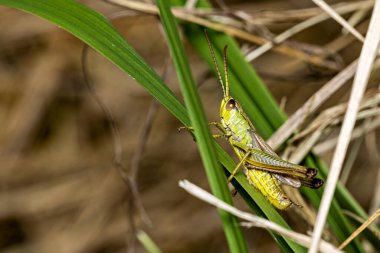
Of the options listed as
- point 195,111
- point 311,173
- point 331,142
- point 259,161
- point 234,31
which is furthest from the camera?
point 331,142

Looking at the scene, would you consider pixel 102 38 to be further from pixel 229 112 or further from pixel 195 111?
pixel 229 112

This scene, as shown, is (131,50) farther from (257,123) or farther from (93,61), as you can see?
(93,61)

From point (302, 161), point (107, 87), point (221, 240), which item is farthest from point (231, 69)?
point (221, 240)

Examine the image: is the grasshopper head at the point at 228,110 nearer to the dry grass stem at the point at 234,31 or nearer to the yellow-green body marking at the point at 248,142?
the yellow-green body marking at the point at 248,142

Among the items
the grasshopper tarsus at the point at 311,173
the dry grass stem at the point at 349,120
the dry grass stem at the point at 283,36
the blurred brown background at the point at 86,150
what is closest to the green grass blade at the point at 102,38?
the dry grass stem at the point at 349,120

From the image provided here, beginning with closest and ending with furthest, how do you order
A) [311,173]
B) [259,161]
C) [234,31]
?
[311,173], [259,161], [234,31]

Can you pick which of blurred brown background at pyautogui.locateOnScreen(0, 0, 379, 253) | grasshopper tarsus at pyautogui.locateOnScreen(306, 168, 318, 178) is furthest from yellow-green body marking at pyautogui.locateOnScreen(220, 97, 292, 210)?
blurred brown background at pyautogui.locateOnScreen(0, 0, 379, 253)

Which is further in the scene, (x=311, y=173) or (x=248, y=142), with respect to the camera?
(x=248, y=142)

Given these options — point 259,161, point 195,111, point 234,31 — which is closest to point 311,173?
point 259,161
